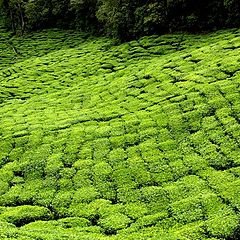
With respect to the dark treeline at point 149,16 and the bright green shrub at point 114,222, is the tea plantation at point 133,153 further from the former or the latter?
the dark treeline at point 149,16

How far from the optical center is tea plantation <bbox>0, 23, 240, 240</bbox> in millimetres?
10719

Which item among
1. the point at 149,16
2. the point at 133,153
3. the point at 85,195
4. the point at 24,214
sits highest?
the point at 149,16

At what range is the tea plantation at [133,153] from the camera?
10719 mm

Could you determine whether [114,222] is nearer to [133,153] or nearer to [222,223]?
[222,223]

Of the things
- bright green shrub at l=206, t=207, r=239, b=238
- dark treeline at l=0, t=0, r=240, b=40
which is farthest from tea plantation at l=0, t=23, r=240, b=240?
dark treeline at l=0, t=0, r=240, b=40

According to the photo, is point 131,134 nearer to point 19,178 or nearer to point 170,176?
point 170,176

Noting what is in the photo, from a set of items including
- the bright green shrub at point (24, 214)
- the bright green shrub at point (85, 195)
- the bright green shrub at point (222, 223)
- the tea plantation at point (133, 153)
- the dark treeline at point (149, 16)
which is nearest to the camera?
the bright green shrub at point (222, 223)

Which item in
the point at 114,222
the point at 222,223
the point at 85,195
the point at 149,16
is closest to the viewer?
the point at 222,223

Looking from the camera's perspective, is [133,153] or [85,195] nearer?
[85,195]

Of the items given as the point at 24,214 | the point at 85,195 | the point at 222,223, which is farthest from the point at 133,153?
the point at 222,223

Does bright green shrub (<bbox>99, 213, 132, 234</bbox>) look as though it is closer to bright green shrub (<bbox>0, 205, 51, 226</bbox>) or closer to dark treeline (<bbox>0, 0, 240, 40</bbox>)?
bright green shrub (<bbox>0, 205, 51, 226</bbox>)

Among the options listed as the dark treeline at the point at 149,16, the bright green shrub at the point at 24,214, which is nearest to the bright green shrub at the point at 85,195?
the bright green shrub at the point at 24,214

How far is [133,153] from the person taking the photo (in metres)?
14.3

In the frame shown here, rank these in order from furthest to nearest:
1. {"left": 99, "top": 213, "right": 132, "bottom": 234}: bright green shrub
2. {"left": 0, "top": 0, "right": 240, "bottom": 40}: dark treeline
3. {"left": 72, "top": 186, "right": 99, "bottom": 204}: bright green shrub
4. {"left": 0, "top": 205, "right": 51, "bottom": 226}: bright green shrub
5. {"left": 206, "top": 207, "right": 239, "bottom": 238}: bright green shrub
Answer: {"left": 0, "top": 0, "right": 240, "bottom": 40}: dark treeline, {"left": 72, "top": 186, "right": 99, "bottom": 204}: bright green shrub, {"left": 0, "top": 205, "right": 51, "bottom": 226}: bright green shrub, {"left": 99, "top": 213, "right": 132, "bottom": 234}: bright green shrub, {"left": 206, "top": 207, "right": 239, "bottom": 238}: bright green shrub
